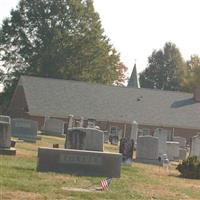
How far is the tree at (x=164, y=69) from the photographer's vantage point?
108 m

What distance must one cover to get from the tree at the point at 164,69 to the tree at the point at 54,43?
35338 millimetres

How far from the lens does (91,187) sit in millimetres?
14594

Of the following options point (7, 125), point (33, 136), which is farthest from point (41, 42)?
point (7, 125)

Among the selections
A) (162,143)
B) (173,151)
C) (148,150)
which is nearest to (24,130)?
(162,143)

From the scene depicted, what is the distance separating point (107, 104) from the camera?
185ft

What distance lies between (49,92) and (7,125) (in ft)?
116

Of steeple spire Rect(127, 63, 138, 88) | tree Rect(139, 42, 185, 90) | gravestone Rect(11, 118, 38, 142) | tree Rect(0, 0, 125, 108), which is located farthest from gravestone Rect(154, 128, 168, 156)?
tree Rect(139, 42, 185, 90)

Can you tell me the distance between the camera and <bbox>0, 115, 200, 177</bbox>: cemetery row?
54.4ft

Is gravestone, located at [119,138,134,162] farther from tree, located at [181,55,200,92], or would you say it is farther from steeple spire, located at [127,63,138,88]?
tree, located at [181,55,200,92]

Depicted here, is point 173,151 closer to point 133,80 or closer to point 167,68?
point 133,80

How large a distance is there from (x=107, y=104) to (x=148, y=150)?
93.7ft

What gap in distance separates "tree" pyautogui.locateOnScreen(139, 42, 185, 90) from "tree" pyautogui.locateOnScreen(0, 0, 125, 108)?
3534 centimetres

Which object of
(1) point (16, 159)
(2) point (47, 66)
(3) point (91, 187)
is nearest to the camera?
(3) point (91, 187)

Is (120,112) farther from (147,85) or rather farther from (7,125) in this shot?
(147,85)
